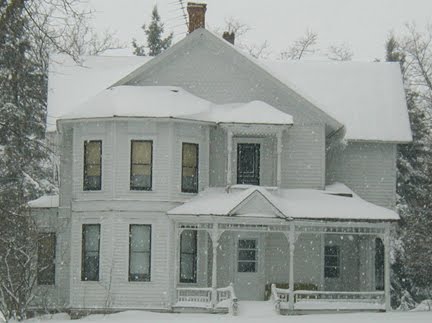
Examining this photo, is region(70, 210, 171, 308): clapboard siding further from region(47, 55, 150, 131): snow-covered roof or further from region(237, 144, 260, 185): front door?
region(47, 55, 150, 131): snow-covered roof

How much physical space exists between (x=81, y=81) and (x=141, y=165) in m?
6.76

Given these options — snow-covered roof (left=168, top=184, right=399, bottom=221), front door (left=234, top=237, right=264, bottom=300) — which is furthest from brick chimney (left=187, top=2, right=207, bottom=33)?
front door (left=234, top=237, right=264, bottom=300)

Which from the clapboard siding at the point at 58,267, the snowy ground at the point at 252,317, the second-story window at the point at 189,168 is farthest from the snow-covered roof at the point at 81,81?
the snowy ground at the point at 252,317

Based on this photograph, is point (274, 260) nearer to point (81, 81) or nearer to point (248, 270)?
point (248, 270)

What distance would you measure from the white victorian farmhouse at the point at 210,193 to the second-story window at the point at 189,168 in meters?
0.03

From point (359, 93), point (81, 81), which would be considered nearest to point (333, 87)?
point (359, 93)

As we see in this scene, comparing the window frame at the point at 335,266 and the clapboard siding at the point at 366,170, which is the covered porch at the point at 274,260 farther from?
the clapboard siding at the point at 366,170

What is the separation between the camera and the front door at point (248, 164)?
31359 mm

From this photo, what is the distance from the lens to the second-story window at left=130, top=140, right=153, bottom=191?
2978 centimetres

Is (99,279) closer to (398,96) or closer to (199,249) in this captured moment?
(199,249)

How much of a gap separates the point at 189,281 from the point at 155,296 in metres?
1.43

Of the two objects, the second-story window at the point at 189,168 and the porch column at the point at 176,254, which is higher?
the second-story window at the point at 189,168

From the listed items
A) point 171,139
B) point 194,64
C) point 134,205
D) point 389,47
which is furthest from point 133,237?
point 389,47

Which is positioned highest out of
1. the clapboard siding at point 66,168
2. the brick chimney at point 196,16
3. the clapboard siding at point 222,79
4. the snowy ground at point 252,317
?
the brick chimney at point 196,16
